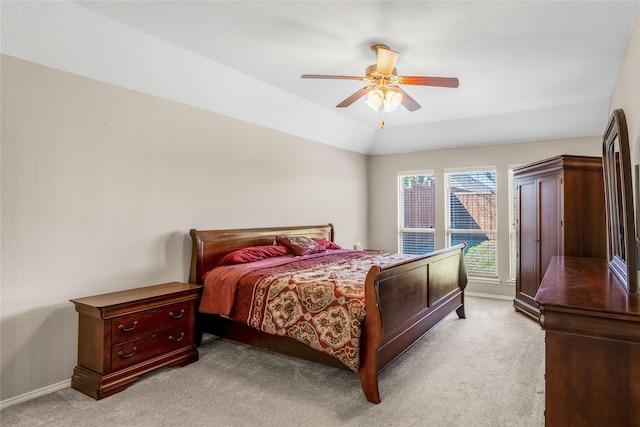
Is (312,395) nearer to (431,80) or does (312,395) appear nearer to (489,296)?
(431,80)

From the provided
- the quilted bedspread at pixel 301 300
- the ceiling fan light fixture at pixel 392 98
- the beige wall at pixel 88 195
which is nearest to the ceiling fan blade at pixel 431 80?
the ceiling fan light fixture at pixel 392 98

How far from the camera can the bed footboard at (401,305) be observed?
2.56 meters

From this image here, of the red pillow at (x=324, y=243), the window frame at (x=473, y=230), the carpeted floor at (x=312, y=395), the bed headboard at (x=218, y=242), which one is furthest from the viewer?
the window frame at (x=473, y=230)

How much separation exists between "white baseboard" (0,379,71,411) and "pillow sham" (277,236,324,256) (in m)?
2.47

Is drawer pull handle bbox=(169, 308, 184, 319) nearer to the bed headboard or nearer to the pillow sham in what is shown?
the bed headboard

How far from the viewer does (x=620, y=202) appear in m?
2.09

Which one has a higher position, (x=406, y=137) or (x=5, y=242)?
(x=406, y=137)

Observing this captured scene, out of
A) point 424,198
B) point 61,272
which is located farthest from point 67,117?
point 424,198

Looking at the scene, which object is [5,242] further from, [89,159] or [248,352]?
[248,352]

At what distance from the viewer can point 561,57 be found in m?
3.31

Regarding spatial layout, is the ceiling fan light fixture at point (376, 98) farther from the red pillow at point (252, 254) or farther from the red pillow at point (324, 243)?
the red pillow at point (324, 243)

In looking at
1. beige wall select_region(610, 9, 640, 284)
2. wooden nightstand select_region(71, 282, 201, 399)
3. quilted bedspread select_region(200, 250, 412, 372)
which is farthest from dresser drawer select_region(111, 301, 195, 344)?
beige wall select_region(610, 9, 640, 284)

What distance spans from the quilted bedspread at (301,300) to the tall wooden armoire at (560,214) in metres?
2.30

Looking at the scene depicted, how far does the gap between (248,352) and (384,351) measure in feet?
4.72
